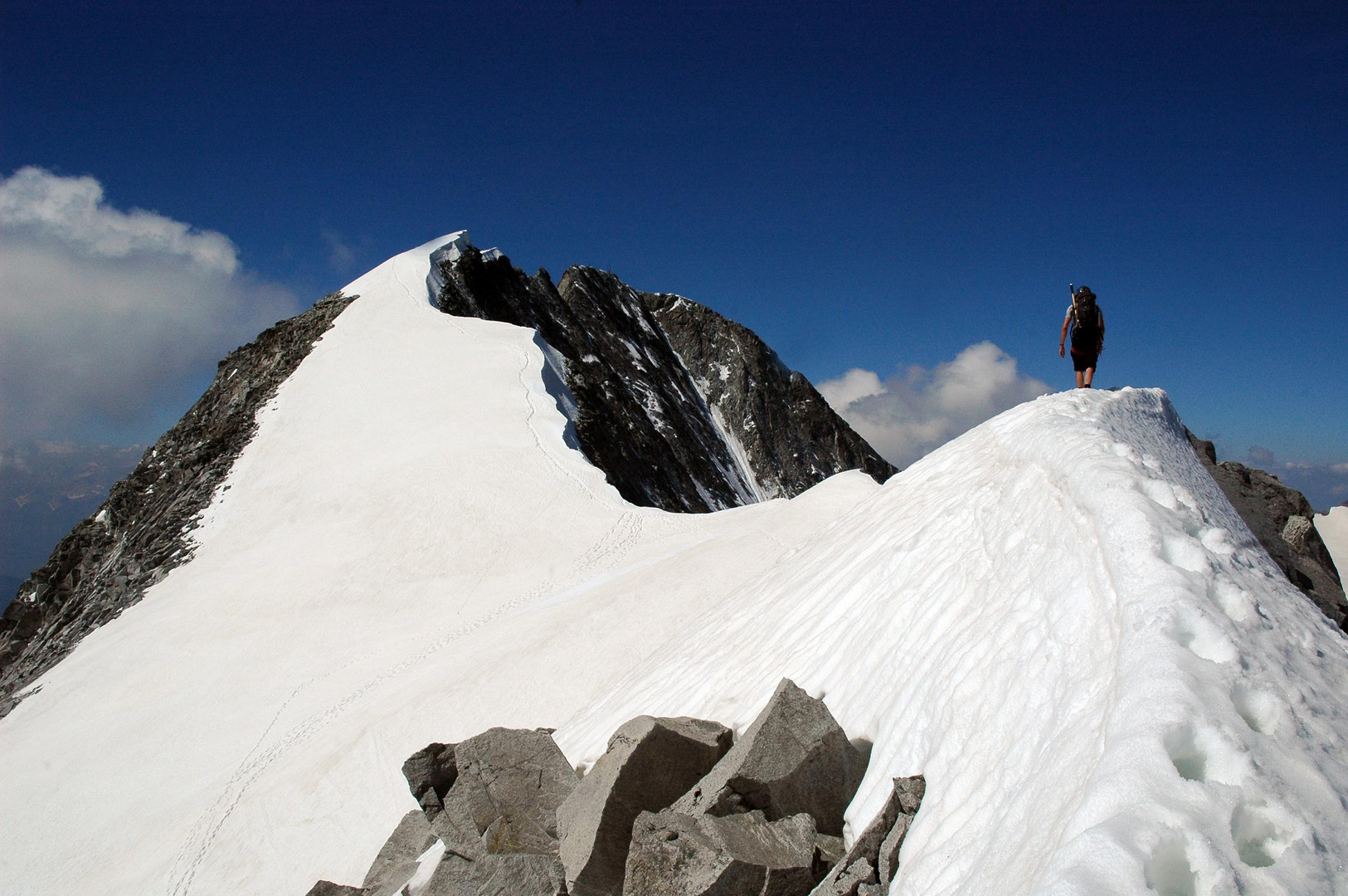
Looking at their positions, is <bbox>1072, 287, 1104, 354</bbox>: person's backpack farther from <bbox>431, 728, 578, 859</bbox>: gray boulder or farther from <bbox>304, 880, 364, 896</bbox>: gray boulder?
<bbox>304, 880, 364, 896</bbox>: gray boulder

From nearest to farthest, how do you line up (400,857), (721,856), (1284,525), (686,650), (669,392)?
(721,856) < (400,857) < (686,650) < (1284,525) < (669,392)

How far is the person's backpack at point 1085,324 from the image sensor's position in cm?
803

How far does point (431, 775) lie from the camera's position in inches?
236

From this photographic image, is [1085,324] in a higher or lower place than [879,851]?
higher

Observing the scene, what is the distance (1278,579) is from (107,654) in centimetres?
1787

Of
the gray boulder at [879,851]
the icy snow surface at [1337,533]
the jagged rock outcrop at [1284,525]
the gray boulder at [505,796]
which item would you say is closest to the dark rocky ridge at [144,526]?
the gray boulder at [505,796]

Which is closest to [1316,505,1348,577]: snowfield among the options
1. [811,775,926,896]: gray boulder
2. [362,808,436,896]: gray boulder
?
[811,775,926,896]: gray boulder

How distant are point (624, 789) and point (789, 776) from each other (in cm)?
103

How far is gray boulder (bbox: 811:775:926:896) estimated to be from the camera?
122 inches

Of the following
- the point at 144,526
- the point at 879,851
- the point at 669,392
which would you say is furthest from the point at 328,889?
the point at 669,392

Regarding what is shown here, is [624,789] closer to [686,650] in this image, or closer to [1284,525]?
[686,650]

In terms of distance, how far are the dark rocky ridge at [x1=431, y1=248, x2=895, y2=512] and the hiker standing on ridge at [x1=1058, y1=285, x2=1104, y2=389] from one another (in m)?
14.4

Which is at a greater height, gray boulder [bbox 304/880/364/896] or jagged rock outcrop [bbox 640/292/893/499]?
jagged rock outcrop [bbox 640/292/893/499]

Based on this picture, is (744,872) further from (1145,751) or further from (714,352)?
(714,352)
